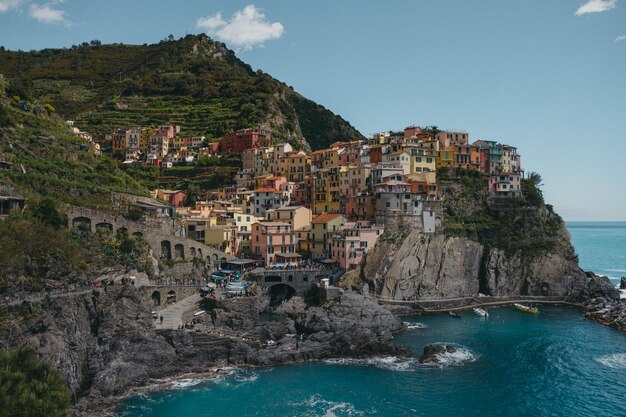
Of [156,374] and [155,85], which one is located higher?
[155,85]

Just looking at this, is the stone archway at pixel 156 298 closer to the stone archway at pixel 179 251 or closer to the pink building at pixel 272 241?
the stone archway at pixel 179 251

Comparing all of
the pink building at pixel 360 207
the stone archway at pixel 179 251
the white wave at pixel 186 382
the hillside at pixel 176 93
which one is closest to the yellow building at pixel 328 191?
the pink building at pixel 360 207

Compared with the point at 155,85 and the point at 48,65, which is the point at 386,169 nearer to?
the point at 155,85

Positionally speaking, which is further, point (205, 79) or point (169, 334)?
point (205, 79)

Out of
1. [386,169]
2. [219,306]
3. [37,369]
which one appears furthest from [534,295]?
[37,369]

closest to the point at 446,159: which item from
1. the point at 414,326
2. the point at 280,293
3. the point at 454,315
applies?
the point at 454,315

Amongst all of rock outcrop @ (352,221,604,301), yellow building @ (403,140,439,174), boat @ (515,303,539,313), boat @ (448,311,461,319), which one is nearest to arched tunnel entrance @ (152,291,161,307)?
rock outcrop @ (352,221,604,301)
